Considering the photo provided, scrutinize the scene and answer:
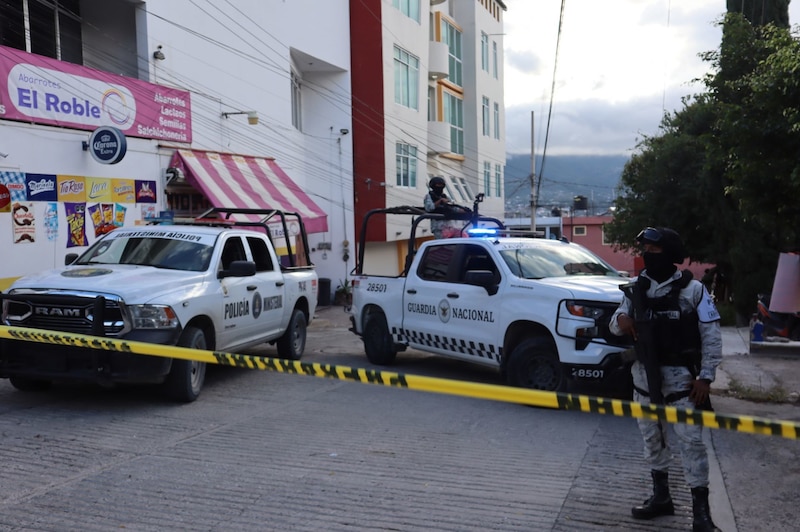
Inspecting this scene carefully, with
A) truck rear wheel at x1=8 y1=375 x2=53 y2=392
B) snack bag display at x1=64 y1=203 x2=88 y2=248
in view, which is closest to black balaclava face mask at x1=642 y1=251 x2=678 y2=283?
truck rear wheel at x1=8 y1=375 x2=53 y2=392

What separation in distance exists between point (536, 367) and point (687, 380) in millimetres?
3519

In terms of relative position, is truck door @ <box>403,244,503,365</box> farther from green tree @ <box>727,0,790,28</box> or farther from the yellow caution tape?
green tree @ <box>727,0,790,28</box>

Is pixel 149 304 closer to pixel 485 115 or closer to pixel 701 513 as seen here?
pixel 701 513

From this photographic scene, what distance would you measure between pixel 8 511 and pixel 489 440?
382 centimetres

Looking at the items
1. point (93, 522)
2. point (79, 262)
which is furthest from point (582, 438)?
point (79, 262)

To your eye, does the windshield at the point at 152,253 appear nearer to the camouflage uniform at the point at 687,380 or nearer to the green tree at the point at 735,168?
the camouflage uniform at the point at 687,380

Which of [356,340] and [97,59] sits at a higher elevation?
[97,59]

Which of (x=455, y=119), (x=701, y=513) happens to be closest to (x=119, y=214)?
(x=701, y=513)

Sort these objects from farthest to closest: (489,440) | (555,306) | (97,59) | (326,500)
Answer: (97,59)
(555,306)
(489,440)
(326,500)

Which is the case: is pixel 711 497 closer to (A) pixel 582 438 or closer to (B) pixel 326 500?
(A) pixel 582 438

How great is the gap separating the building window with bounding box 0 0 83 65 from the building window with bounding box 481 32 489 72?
27165 millimetres

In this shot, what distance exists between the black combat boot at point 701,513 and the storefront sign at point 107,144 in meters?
13.0

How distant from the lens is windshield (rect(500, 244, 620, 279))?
908cm

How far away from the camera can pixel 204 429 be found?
7.21 m
